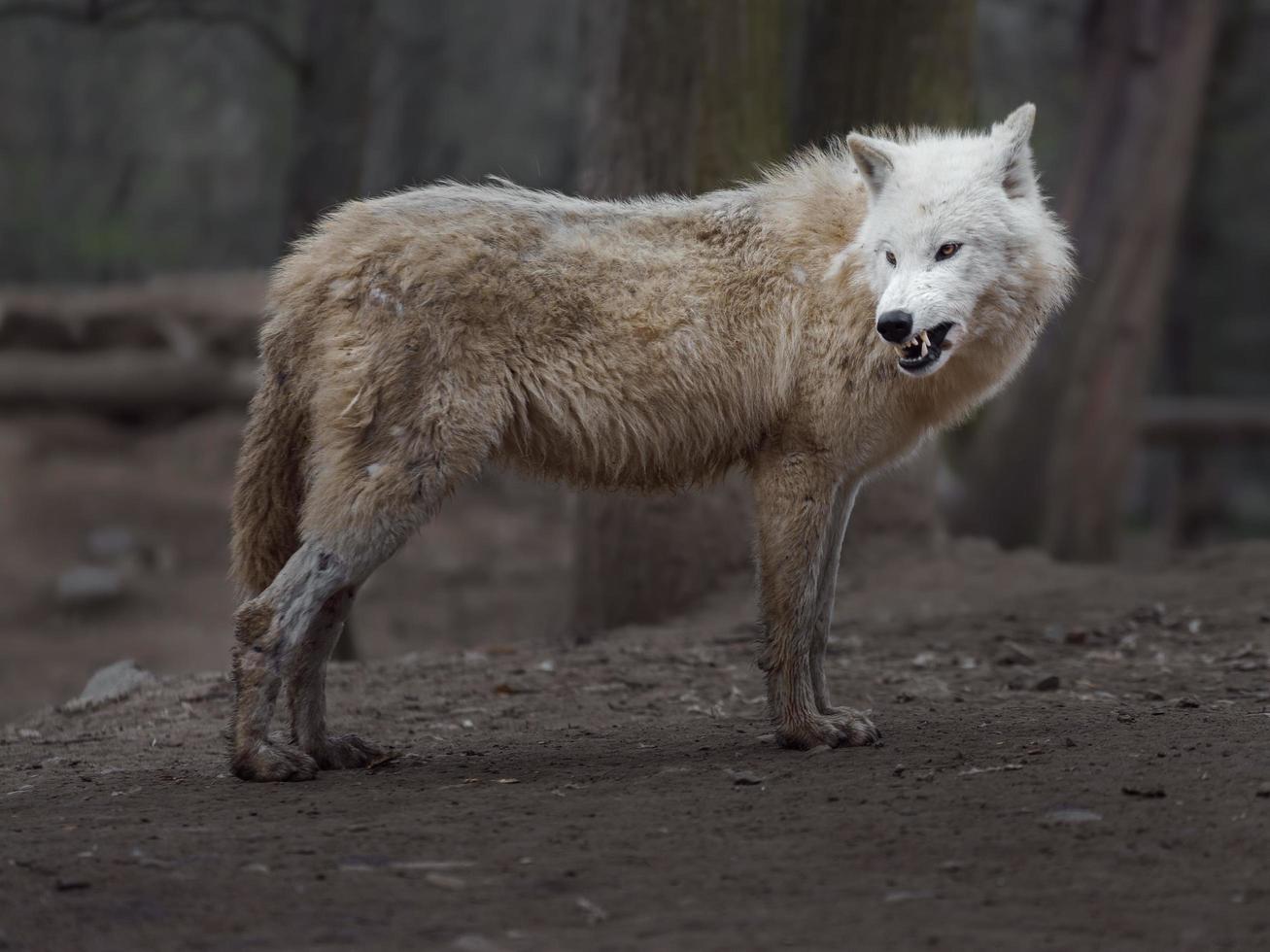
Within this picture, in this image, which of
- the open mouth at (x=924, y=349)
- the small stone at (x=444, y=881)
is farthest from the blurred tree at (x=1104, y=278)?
the small stone at (x=444, y=881)

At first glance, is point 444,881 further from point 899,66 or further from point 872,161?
point 899,66

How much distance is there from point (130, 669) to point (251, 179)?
672 inches

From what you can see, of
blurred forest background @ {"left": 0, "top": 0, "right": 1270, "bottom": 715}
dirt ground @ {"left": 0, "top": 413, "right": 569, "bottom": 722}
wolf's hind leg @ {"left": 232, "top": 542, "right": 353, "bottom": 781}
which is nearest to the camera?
wolf's hind leg @ {"left": 232, "top": 542, "right": 353, "bottom": 781}

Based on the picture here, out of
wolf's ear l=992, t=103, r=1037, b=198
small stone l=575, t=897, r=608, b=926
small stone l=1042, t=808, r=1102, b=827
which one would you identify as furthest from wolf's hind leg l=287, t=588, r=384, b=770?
wolf's ear l=992, t=103, r=1037, b=198

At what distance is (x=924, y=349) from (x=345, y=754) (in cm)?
259

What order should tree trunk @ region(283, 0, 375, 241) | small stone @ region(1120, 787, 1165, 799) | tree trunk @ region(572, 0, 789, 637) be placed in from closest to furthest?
1. small stone @ region(1120, 787, 1165, 799)
2. tree trunk @ region(572, 0, 789, 637)
3. tree trunk @ region(283, 0, 375, 241)

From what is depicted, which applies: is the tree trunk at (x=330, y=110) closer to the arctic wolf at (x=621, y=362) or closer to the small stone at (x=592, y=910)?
the arctic wolf at (x=621, y=362)

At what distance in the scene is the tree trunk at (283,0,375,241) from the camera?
9492 millimetres

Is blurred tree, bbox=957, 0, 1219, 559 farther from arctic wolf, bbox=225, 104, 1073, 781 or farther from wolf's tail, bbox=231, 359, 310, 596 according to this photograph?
wolf's tail, bbox=231, 359, 310, 596

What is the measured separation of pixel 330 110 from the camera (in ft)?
33.1

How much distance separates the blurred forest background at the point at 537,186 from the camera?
339 inches

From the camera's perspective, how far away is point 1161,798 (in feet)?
14.5

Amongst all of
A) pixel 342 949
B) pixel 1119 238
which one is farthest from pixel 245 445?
pixel 1119 238

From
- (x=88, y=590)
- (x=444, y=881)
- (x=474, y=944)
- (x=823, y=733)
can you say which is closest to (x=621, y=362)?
(x=823, y=733)
